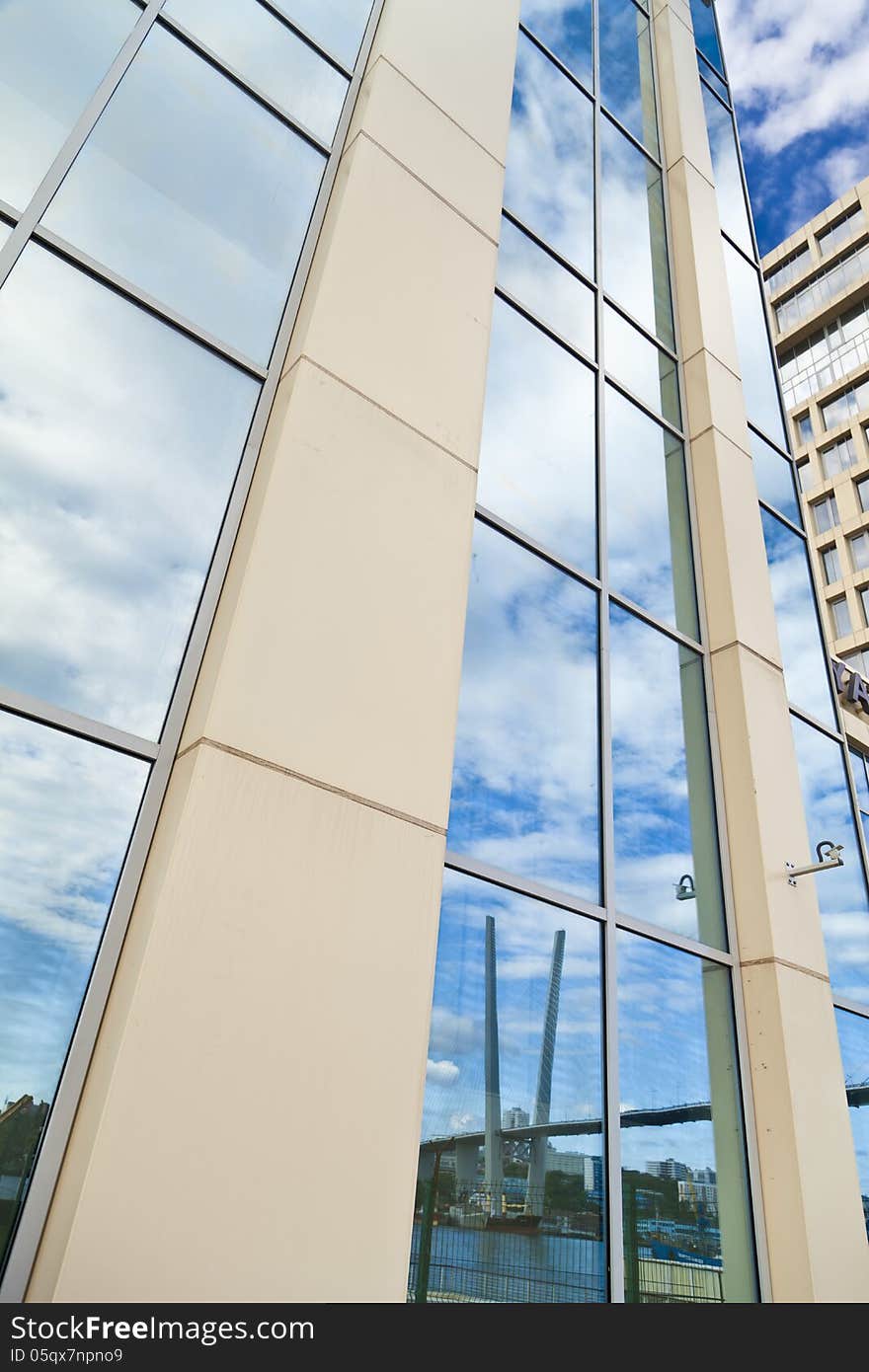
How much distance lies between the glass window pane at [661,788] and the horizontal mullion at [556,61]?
20.2ft

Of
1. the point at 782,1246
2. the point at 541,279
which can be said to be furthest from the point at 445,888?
the point at 541,279

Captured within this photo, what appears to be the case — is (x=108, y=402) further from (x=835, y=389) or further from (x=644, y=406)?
(x=835, y=389)

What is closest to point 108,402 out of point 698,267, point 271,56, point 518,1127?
point 271,56

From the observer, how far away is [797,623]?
27.2 ft

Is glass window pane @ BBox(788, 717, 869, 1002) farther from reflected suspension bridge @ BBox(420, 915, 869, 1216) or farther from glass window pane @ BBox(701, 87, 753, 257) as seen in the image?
glass window pane @ BBox(701, 87, 753, 257)

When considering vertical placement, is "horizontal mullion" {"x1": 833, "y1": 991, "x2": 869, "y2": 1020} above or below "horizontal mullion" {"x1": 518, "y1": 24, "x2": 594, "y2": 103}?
below

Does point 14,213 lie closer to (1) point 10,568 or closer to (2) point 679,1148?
(1) point 10,568

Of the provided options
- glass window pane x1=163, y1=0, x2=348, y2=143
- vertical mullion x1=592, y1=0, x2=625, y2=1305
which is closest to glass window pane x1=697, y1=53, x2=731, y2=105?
vertical mullion x1=592, y1=0, x2=625, y2=1305

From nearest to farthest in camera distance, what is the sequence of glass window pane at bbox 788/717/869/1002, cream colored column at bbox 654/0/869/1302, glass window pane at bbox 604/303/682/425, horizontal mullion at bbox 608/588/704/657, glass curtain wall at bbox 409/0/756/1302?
1. glass curtain wall at bbox 409/0/756/1302
2. cream colored column at bbox 654/0/869/1302
3. horizontal mullion at bbox 608/588/704/657
4. glass window pane at bbox 788/717/869/1002
5. glass window pane at bbox 604/303/682/425

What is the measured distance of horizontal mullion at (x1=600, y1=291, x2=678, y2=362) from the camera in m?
8.13

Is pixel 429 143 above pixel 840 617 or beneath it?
beneath

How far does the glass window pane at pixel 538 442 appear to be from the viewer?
6.04 metres

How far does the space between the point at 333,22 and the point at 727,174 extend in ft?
22.3

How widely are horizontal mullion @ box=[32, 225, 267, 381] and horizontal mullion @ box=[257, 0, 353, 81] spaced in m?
3.13
